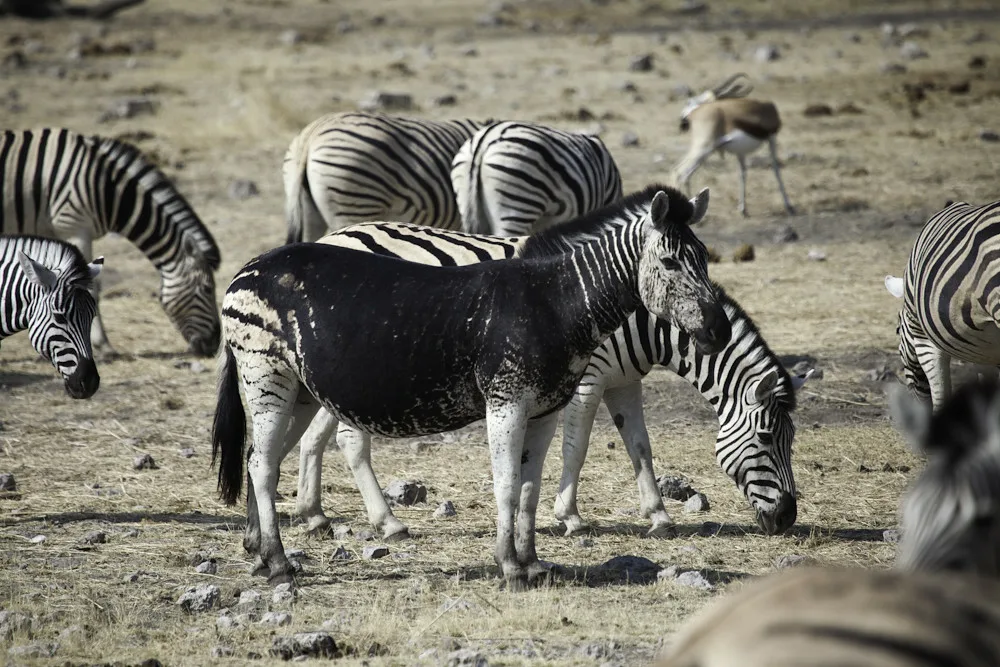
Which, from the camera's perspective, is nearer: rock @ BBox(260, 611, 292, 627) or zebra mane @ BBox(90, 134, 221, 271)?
rock @ BBox(260, 611, 292, 627)

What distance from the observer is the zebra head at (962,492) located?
2.72 meters

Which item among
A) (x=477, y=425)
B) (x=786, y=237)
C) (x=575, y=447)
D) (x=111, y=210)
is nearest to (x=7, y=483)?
(x=477, y=425)

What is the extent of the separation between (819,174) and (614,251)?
10809 millimetres

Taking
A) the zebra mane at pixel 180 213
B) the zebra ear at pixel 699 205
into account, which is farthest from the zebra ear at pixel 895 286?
the zebra mane at pixel 180 213

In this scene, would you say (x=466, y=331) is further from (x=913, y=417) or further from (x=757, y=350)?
(x=913, y=417)

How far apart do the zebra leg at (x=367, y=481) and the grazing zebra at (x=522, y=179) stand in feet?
10.9

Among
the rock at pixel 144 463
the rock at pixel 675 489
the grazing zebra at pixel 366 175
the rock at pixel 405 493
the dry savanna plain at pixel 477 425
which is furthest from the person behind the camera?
the grazing zebra at pixel 366 175

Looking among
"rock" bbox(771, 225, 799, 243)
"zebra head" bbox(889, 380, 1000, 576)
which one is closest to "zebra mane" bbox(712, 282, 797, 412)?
"zebra head" bbox(889, 380, 1000, 576)

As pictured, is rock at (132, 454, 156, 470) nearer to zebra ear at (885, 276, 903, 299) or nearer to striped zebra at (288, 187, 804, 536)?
striped zebra at (288, 187, 804, 536)

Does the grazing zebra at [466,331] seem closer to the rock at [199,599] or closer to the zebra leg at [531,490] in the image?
the zebra leg at [531,490]

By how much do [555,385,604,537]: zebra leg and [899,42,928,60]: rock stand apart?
1827 centimetres

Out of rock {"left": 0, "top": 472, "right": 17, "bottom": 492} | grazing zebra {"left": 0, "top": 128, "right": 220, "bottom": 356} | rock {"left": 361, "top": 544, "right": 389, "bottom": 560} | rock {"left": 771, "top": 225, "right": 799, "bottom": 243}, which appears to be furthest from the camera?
rock {"left": 771, "top": 225, "right": 799, "bottom": 243}

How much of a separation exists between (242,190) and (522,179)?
265 inches

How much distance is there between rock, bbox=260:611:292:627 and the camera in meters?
5.41
